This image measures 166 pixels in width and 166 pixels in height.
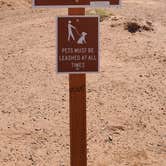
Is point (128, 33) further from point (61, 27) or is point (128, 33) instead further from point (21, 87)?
point (61, 27)

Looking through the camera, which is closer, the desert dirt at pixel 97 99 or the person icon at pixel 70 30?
the person icon at pixel 70 30

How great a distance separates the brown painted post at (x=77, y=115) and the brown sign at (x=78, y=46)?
0.08 metres

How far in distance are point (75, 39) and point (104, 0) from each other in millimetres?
339

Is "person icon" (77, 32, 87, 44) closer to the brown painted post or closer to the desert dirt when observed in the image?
the brown painted post

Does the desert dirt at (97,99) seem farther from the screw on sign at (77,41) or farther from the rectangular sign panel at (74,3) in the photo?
the rectangular sign panel at (74,3)

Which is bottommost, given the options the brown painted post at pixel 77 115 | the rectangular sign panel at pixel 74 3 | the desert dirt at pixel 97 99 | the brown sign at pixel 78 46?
the desert dirt at pixel 97 99

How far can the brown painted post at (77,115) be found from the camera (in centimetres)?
333

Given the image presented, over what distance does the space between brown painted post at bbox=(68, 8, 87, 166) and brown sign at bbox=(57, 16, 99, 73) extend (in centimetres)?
8

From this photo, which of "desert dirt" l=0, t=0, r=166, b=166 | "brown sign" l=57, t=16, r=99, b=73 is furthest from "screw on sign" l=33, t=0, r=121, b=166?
"desert dirt" l=0, t=0, r=166, b=166

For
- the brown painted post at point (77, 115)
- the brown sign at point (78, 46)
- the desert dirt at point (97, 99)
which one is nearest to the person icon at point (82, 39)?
the brown sign at point (78, 46)

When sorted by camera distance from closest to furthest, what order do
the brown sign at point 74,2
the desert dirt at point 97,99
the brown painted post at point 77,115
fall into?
the brown sign at point 74,2
the brown painted post at point 77,115
the desert dirt at point 97,99

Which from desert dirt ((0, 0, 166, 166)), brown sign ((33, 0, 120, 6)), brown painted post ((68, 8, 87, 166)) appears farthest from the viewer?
desert dirt ((0, 0, 166, 166))

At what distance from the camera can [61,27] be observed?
3.25 meters

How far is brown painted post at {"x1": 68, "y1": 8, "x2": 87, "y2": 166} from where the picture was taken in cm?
333
